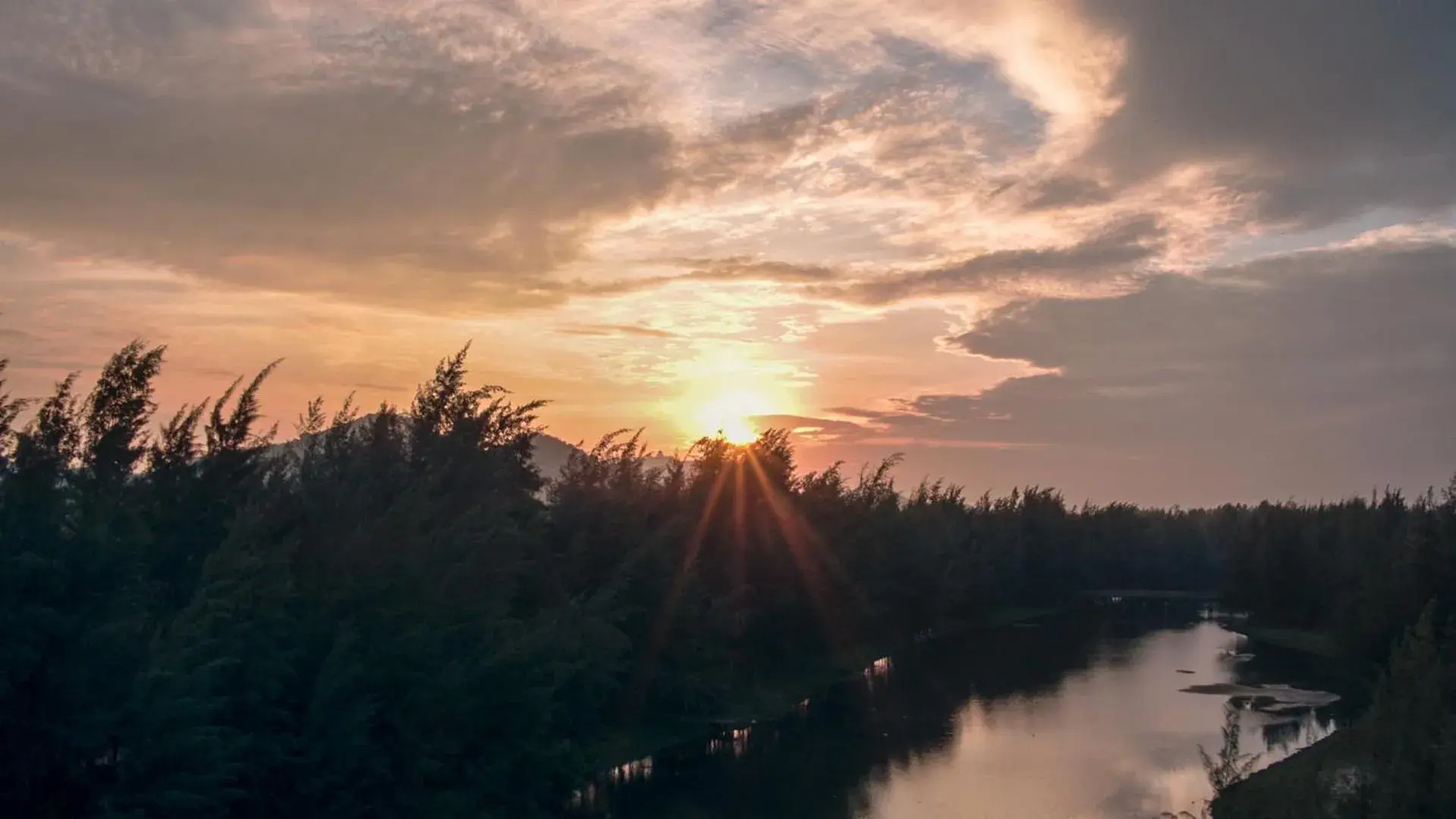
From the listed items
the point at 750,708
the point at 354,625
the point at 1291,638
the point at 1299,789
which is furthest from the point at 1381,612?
the point at 354,625

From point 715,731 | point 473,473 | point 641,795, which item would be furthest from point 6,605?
point 715,731

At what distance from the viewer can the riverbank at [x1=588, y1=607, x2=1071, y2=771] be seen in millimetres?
45656

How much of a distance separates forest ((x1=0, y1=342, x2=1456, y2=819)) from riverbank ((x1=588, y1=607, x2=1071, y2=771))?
17.5 inches

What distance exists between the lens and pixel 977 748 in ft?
167

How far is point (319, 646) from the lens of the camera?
2695 centimetres

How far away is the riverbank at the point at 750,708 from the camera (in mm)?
45656

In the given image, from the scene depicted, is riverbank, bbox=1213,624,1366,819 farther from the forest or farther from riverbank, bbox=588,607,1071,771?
riverbank, bbox=588,607,1071,771

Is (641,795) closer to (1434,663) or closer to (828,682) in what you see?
(1434,663)

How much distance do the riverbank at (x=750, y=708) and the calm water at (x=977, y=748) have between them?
84cm

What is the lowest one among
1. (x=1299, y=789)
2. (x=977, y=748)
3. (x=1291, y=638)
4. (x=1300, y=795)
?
(x=977, y=748)

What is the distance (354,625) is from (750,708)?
108ft

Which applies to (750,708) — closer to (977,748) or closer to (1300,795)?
(977,748)

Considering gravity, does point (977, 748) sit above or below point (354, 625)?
below

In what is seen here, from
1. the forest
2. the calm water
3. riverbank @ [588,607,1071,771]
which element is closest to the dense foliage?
the forest
